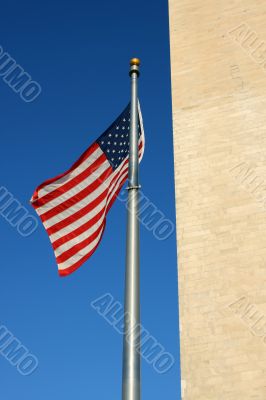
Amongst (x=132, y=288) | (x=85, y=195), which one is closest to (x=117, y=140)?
(x=85, y=195)

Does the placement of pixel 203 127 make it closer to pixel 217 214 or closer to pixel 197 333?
pixel 217 214

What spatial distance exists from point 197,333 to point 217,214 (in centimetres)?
262

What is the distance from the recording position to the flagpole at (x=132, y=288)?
541 cm

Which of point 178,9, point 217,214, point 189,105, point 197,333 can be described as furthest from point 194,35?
point 197,333

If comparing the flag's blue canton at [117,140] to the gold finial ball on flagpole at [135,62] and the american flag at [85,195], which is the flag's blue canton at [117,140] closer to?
the american flag at [85,195]

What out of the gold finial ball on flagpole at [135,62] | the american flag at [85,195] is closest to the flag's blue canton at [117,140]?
the american flag at [85,195]

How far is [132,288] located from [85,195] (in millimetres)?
2460

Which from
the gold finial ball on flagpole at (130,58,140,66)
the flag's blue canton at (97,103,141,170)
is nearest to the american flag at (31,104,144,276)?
the flag's blue canton at (97,103,141,170)

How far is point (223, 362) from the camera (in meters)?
10.4

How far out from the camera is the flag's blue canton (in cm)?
820

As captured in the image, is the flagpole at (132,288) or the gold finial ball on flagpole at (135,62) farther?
the gold finial ball on flagpole at (135,62)

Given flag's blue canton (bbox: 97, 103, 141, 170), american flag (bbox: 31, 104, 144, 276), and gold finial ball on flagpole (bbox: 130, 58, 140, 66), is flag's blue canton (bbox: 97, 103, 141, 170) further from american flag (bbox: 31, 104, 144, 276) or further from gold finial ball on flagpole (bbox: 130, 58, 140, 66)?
gold finial ball on flagpole (bbox: 130, 58, 140, 66)

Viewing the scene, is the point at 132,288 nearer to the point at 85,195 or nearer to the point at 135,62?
the point at 85,195

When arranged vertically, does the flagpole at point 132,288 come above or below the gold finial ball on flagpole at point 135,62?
below
